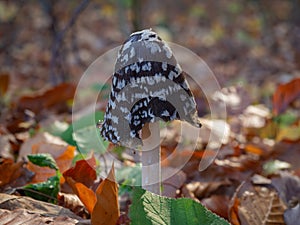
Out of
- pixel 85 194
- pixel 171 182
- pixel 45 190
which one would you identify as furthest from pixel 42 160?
pixel 171 182

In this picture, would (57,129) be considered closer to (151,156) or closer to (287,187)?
(151,156)

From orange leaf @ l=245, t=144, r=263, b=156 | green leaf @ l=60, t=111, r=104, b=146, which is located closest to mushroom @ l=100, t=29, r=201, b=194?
green leaf @ l=60, t=111, r=104, b=146


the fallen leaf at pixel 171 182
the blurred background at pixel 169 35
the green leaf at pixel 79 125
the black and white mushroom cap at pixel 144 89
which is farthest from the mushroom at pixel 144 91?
the blurred background at pixel 169 35

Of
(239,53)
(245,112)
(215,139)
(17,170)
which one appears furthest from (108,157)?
(239,53)

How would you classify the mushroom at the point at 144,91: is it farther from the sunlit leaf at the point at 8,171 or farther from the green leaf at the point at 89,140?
the green leaf at the point at 89,140

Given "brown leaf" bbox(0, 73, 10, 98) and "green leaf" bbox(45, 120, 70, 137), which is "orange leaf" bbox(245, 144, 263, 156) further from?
"brown leaf" bbox(0, 73, 10, 98)
